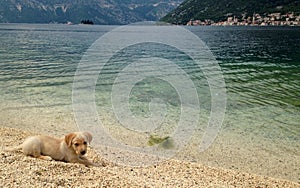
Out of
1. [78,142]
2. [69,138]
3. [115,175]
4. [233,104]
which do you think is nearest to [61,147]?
[69,138]

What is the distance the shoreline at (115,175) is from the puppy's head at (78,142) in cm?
47

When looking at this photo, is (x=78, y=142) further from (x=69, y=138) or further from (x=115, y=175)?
(x=115, y=175)

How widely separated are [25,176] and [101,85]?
66.7ft

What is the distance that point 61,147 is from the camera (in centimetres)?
1012

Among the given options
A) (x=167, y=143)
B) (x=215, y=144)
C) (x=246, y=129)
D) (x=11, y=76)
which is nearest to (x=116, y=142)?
(x=167, y=143)

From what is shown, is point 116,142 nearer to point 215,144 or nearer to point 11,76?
point 215,144

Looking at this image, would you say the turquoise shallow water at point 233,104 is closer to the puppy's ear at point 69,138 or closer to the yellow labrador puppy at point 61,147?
the yellow labrador puppy at point 61,147

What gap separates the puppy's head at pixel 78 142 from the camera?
957 cm

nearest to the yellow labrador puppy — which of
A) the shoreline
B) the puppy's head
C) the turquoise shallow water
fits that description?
the puppy's head

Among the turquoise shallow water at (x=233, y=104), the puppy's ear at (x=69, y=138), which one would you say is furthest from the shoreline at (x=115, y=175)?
the turquoise shallow water at (x=233, y=104)

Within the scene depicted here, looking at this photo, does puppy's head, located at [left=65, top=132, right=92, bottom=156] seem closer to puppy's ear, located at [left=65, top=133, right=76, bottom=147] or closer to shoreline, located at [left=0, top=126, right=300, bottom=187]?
puppy's ear, located at [left=65, top=133, right=76, bottom=147]

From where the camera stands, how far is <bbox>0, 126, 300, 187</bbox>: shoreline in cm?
833

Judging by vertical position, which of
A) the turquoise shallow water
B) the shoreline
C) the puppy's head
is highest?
the puppy's head

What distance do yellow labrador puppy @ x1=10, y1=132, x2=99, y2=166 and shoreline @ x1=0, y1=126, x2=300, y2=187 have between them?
1.33 feet
